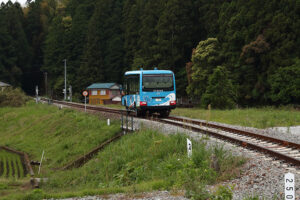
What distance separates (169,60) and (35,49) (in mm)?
52410

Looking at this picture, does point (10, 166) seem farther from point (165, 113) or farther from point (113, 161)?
point (113, 161)

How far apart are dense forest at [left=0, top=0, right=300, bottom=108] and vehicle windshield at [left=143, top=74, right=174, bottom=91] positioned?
379 inches

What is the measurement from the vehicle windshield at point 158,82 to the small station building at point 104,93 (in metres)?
43.2

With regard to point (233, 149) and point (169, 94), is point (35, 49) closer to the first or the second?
point (169, 94)

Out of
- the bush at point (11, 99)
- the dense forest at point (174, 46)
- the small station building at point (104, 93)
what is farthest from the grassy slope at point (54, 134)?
the small station building at point (104, 93)

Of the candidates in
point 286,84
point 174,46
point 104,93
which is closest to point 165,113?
point 286,84

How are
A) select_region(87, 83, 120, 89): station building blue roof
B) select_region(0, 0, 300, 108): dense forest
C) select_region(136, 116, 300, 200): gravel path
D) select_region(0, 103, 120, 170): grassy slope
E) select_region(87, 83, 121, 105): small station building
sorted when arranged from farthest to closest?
select_region(87, 83, 121, 105): small station building, select_region(87, 83, 120, 89): station building blue roof, select_region(0, 0, 300, 108): dense forest, select_region(0, 103, 120, 170): grassy slope, select_region(136, 116, 300, 200): gravel path

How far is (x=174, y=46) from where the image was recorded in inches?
2004

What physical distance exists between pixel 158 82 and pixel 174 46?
98.6ft

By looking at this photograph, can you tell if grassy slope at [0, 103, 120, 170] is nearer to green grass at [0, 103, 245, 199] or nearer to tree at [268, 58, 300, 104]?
Answer: green grass at [0, 103, 245, 199]

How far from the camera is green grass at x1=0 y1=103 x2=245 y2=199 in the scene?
27.9 feet

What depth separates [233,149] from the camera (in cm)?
1098

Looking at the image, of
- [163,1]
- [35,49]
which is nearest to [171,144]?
[163,1]

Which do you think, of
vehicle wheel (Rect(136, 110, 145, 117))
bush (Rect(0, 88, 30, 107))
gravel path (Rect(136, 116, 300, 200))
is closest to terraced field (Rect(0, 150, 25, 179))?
vehicle wheel (Rect(136, 110, 145, 117))
